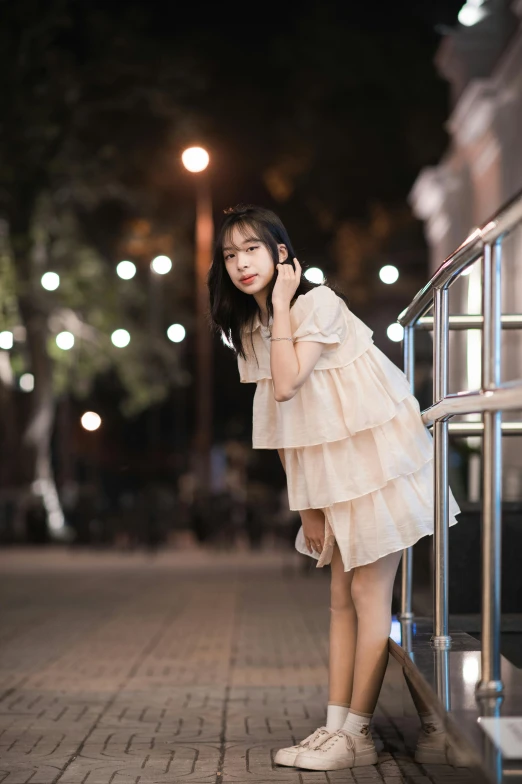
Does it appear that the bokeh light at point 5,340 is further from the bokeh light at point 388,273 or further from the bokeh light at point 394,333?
the bokeh light at point 394,333

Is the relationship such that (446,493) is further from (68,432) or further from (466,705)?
(68,432)

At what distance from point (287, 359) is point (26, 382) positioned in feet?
84.2

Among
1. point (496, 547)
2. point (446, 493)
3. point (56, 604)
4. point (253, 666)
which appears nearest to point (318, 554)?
point (446, 493)

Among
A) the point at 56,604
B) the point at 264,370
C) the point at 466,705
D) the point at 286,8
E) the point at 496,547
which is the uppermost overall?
the point at 286,8

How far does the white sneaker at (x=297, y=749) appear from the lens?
4410 millimetres

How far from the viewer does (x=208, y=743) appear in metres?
5.03

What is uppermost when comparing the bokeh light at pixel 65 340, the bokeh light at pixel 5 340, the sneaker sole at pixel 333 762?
the bokeh light at pixel 65 340

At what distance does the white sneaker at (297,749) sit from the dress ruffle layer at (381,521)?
61 centimetres

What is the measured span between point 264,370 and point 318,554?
2.23 ft

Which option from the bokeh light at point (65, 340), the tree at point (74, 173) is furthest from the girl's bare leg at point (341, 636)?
the tree at point (74, 173)

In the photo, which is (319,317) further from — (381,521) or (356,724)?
(356,724)

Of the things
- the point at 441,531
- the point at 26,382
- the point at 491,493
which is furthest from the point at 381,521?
the point at 26,382

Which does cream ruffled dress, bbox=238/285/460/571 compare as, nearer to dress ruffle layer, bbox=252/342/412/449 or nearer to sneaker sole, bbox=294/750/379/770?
dress ruffle layer, bbox=252/342/412/449

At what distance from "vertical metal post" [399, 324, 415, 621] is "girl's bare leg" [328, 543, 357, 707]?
69cm
